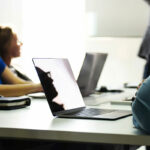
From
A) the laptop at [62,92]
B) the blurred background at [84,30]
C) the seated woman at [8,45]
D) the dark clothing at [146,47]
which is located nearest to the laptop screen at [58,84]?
the laptop at [62,92]

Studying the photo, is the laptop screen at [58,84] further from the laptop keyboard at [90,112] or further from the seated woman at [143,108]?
the seated woman at [143,108]

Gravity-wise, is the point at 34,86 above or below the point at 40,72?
below

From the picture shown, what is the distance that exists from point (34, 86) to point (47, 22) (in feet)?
9.38

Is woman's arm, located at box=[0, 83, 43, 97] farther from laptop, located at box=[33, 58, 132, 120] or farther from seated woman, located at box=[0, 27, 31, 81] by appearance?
seated woman, located at box=[0, 27, 31, 81]

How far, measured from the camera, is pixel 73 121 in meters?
1.44

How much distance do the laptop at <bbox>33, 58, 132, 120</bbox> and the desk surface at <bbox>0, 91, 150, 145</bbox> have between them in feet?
0.19

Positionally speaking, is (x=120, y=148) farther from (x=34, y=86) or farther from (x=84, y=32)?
(x=84, y=32)

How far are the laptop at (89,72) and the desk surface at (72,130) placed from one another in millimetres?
700

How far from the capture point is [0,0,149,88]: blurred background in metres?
4.72

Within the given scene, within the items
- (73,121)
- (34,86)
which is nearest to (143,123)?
(73,121)

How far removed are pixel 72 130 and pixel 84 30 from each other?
148 inches

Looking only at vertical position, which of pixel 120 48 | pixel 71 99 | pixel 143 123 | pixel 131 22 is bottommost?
pixel 120 48

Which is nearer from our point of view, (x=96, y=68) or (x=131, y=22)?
Result: (x=96, y=68)

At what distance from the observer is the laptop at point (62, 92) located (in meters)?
1.54
